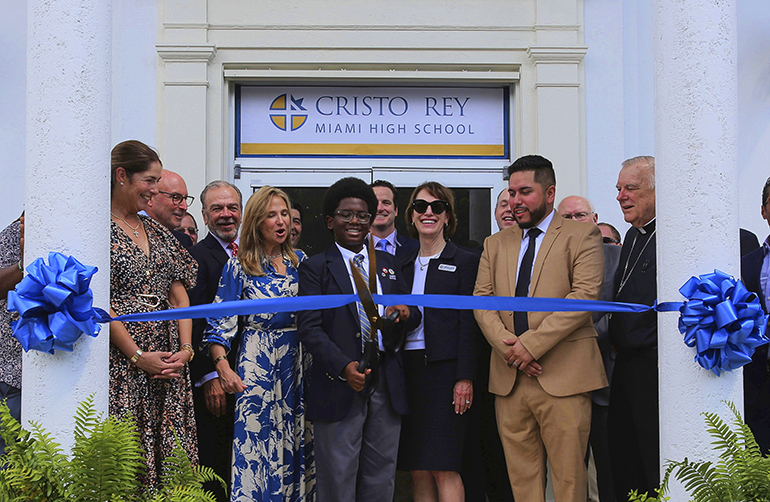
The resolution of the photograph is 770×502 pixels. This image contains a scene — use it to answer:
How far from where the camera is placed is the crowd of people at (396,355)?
4027 mm

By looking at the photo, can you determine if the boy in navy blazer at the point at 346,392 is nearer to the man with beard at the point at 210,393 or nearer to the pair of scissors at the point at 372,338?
the pair of scissors at the point at 372,338

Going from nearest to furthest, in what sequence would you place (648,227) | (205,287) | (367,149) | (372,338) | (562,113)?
(372,338), (648,227), (205,287), (562,113), (367,149)

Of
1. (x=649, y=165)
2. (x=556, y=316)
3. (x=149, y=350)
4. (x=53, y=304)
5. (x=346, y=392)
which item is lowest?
(x=346, y=392)

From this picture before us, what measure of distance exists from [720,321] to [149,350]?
8.21ft

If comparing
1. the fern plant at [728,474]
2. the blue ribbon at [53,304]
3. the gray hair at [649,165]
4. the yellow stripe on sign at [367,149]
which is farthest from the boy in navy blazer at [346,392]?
the yellow stripe on sign at [367,149]

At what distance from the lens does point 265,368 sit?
4277 mm

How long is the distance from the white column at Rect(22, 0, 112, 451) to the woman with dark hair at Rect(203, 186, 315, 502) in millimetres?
1147

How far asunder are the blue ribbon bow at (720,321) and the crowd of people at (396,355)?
1.08m

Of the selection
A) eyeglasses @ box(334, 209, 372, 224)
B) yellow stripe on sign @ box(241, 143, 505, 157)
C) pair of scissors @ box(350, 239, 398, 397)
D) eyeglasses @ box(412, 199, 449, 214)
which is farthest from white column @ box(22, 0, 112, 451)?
yellow stripe on sign @ box(241, 143, 505, 157)

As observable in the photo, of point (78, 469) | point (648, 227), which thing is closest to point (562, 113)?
point (648, 227)

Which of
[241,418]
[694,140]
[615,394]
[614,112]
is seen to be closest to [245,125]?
[614,112]

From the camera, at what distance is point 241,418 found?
425cm

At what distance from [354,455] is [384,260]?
3.47 ft

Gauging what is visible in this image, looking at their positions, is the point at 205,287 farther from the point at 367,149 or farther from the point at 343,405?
the point at 367,149
